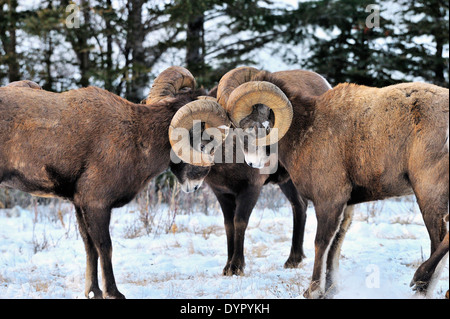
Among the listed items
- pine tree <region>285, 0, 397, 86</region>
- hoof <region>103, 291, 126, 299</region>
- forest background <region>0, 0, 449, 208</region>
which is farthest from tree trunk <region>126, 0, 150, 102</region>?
hoof <region>103, 291, 126, 299</region>

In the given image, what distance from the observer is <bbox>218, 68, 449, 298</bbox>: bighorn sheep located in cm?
482

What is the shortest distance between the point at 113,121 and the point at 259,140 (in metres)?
1.65

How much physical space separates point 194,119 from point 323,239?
1926 mm

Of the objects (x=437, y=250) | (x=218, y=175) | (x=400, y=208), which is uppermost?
(x=437, y=250)

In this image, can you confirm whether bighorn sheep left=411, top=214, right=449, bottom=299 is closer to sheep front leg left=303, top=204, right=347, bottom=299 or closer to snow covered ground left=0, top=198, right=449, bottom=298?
snow covered ground left=0, top=198, right=449, bottom=298

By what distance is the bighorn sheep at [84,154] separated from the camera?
210 inches

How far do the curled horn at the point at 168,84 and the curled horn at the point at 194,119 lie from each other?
83cm

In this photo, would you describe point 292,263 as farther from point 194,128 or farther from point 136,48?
point 136,48

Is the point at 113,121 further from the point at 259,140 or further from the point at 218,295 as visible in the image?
the point at 218,295

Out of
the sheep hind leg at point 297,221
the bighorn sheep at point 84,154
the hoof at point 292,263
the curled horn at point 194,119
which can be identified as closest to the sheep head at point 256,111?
the curled horn at point 194,119

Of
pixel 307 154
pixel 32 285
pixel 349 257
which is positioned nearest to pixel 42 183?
pixel 32 285

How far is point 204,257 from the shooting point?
7922 mm

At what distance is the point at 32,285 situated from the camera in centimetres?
607

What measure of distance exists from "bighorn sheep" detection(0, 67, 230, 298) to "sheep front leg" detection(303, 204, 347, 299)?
1.81 m
